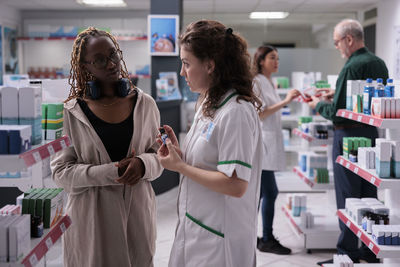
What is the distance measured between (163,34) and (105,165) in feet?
15.4

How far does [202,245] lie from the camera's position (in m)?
1.77

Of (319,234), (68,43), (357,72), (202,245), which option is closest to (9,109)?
(202,245)

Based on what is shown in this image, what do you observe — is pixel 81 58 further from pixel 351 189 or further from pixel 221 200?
pixel 351 189

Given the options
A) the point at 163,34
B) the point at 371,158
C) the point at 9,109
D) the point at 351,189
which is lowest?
the point at 351,189

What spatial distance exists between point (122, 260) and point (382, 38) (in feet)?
26.2

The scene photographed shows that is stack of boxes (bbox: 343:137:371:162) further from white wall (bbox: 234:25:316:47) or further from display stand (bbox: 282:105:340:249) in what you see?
white wall (bbox: 234:25:316:47)

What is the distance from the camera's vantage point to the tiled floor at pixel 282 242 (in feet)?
13.3

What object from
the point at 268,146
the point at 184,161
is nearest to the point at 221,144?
the point at 184,161

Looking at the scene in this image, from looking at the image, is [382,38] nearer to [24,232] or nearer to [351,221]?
[351,221]

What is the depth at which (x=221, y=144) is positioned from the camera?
5.53ft

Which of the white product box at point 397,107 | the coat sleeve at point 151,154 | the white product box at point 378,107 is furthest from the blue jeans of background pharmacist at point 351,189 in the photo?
the coat sleeve at point 151,154

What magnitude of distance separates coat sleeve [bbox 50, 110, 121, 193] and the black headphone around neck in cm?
14

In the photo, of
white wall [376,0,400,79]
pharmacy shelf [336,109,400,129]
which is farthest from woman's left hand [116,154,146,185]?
white wall [376,0,400,79]

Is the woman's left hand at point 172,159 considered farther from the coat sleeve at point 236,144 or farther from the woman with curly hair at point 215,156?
the coat sleeve at point 236,144
